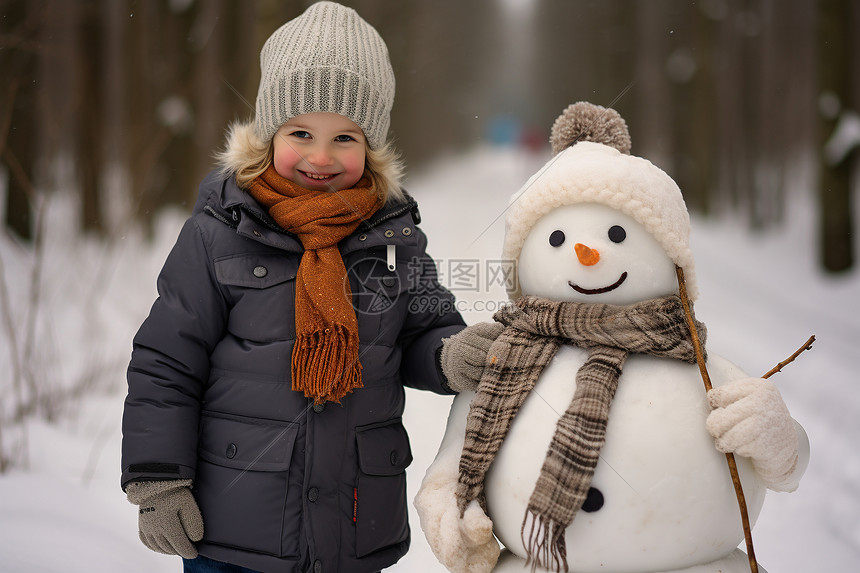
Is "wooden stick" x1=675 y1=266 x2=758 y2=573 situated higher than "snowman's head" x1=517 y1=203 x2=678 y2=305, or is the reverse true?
"snowman's head" x1=517 y1=203 x2=678 y2=305

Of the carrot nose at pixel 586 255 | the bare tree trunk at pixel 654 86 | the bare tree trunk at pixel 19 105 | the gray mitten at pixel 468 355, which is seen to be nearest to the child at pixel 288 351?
the gray mitten at pixel 468 355

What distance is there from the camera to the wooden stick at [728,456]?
1605 mm

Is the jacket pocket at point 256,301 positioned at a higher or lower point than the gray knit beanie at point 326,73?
lower

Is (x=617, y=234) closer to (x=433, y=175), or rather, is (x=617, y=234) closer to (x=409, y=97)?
(x=409, y=97)

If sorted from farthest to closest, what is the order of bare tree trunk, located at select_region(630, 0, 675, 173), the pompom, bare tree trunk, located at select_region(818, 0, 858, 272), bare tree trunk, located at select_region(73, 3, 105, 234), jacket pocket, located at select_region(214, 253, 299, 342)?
Result: 1. bare tree trunk, located at select_region(630, 0, 675, 173)
2. bare tree trunk, located at select_region(818, 0, 858, 272)
3. bare tree trunk, located at select_region(73, 3, 105, 234)
4. the pompom
5. jacket pocket, located at select_region(214, 253, 299, 342)

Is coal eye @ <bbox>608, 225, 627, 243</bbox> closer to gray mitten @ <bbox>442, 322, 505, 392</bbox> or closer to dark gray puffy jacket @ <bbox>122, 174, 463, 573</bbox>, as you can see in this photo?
gray mitten @ <bbox>442, 322, 505, 392</bbox>

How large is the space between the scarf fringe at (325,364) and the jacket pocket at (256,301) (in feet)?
0.26

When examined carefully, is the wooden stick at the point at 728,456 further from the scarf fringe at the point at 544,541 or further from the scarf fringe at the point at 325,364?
the scarf fringe at the point at 325,364

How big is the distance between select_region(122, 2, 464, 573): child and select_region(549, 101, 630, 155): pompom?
48 cm

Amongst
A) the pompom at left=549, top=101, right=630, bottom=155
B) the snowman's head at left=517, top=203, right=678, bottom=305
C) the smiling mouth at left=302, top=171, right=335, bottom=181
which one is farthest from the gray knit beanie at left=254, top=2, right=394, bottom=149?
the snowman's head at left=517, top=203, right=678, bottom=305

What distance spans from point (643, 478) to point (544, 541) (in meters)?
0.26

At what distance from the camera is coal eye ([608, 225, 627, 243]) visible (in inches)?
68.0

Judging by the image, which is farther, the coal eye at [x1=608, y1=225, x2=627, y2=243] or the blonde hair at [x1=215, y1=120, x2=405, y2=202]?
the blonde hair at [x1=215, y1=120, x2=405, y2=202]

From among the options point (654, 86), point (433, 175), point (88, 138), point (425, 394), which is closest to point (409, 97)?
point (88, 138)
